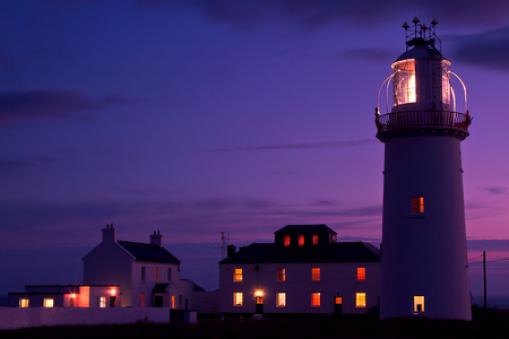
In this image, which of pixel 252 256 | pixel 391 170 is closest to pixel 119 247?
pixel 252 256

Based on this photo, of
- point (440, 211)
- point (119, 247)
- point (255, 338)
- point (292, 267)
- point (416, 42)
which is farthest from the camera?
point (292, 267)

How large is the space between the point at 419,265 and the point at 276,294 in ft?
137

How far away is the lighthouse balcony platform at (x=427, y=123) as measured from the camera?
35.4 m

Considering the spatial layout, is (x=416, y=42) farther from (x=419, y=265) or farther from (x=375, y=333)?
(x=375, y=333)

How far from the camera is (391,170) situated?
119 feet

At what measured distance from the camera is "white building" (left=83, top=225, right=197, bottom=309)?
69312 millimetres

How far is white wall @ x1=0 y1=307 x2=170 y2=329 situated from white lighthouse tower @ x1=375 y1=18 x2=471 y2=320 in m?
15.8

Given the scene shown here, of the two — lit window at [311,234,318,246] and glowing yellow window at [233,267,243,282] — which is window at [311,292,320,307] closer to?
lit window at [311,234,318,246]

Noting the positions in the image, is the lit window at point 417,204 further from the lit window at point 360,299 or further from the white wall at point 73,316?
the lit window at point 360,299

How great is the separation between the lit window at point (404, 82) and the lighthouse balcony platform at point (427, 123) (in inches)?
35.0

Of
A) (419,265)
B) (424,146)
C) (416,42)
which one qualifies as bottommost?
(419,265)

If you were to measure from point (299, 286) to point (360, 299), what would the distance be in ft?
19.4

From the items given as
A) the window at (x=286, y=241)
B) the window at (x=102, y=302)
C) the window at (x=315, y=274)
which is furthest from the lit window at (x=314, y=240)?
the window at (x=102, y=302)

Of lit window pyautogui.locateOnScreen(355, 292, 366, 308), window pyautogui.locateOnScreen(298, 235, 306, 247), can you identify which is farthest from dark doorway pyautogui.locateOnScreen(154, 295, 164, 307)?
lit window pyautogui.locateOnScreen(355, 292, 366, 308)
